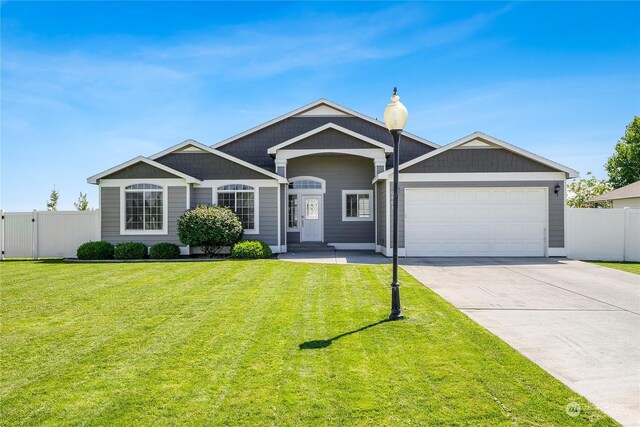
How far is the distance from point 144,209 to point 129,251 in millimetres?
1715

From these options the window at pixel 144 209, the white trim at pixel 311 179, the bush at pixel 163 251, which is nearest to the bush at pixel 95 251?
the window at pixel 144 209

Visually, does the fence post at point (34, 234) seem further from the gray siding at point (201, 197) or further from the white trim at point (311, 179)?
the white trim at point (311, 179)

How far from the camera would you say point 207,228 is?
13.4 metres

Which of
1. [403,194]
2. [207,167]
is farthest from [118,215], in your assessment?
[403,194]

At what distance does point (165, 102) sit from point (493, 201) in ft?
42.9

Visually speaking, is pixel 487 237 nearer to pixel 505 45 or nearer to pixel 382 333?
pixel 505 45

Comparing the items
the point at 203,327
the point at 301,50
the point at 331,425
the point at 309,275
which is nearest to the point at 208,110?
the point at 301,50

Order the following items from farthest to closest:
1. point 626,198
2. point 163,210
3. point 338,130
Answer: point 626,198, point 338,130, point 163,210

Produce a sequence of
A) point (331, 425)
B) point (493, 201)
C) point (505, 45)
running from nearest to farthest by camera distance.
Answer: point (331, 425)
point (505, 45)
point (493, 201)

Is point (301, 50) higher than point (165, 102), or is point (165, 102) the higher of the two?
point (301, 50)

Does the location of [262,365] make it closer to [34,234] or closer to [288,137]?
[288,137]

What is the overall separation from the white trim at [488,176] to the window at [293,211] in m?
5.31

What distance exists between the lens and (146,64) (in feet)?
42.9

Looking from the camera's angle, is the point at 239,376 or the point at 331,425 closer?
the point at 331,425
